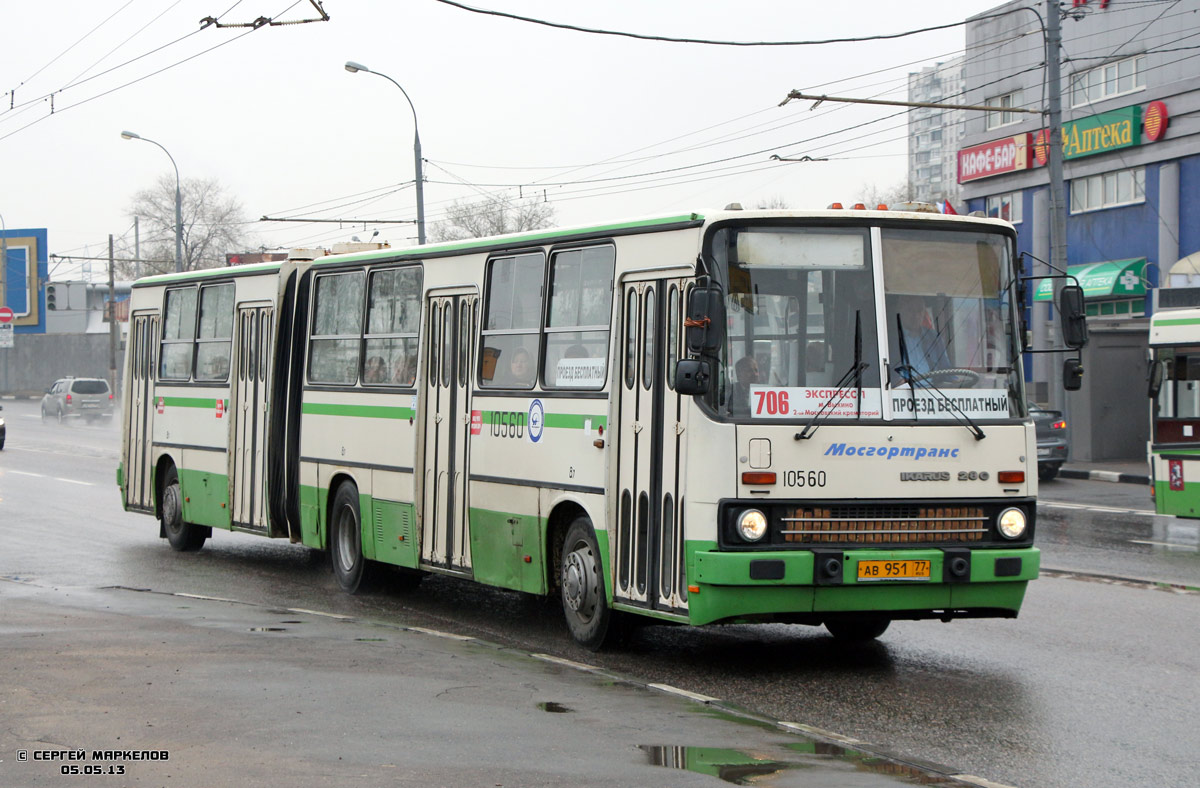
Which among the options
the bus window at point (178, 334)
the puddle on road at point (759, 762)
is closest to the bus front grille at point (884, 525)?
the puddle on road at point (759, 762)

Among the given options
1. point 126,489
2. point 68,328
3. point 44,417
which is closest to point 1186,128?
point 126,489

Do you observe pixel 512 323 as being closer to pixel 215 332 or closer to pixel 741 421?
pixel 741 421

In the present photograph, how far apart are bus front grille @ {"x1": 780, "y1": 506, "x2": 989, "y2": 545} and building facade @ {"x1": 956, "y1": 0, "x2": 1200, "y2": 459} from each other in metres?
23.9

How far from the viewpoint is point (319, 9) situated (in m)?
17.7

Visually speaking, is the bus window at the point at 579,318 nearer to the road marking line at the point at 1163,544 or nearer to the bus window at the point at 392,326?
the bus window at the point at 392,326

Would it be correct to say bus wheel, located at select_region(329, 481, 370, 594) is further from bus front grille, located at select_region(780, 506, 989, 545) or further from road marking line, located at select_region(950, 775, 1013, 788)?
road marking line, located at select_region(950, 775, 1013, 788)

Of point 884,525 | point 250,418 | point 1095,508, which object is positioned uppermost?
point 250,418

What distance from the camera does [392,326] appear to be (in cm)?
1317

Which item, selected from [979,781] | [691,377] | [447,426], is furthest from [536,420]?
[979,781]

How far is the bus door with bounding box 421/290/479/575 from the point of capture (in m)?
12.0

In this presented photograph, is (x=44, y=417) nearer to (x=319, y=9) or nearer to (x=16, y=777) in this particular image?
(x=319, y=9)

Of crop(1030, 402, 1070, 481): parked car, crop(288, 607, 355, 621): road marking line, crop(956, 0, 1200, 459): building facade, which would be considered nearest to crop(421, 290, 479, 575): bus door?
crop(288, 607, 355, 621): road marking line

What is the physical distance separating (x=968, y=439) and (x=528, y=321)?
3423mm

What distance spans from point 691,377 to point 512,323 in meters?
2.78
